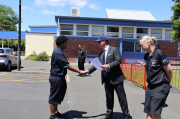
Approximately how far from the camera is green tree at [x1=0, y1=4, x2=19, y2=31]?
6397cm

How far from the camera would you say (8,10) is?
6694 cm

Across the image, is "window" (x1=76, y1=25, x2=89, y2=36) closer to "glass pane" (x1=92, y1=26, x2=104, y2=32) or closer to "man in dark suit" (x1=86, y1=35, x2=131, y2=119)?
"glass pane" (x1=92, y1=26, x2=104, y2=32)

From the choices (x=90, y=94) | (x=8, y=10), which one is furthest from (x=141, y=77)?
(x=8, y=10)

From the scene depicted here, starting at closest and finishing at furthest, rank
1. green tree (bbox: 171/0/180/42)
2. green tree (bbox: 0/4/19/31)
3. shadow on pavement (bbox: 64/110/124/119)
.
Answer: shadow on pavement (bbox: 64/110/124/119) < green tree (bbox: 171/0/180/42) < green tree (bbox: 0/4/19/31)

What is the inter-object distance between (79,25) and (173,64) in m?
12.2

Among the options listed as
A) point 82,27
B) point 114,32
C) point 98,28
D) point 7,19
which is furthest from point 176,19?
point 7,19

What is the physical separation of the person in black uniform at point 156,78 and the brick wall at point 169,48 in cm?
2240

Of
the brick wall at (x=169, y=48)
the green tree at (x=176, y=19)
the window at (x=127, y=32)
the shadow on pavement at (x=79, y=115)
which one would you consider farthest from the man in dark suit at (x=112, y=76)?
the brick wall at (x=169, y=48)

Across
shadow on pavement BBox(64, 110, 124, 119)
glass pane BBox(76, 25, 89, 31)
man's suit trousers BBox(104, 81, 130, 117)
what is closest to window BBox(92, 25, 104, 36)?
glass pane BBox(76, 25, 89, 31)

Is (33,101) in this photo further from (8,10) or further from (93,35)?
(8,10)

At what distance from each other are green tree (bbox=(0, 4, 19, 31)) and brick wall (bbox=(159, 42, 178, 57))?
5482 centimetres

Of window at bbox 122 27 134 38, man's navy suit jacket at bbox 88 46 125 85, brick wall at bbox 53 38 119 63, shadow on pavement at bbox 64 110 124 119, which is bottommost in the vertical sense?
shadow on pavement at bbox 64 110 124 119

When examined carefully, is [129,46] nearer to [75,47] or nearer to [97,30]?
[97,30]

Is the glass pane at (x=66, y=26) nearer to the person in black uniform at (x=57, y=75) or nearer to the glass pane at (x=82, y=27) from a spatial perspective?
the glass pane at (x=82, y=27)
